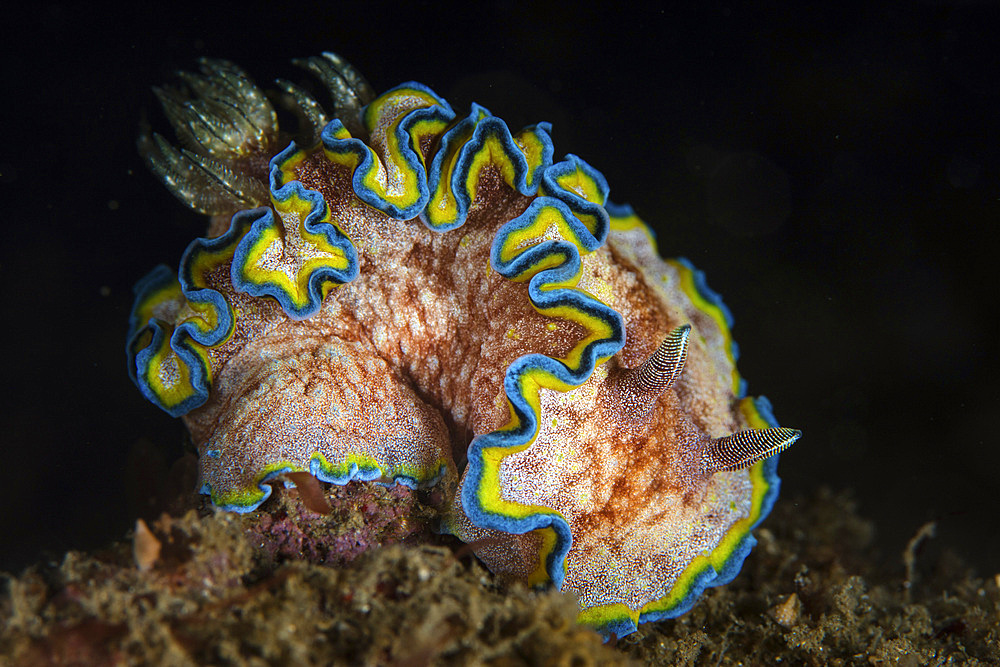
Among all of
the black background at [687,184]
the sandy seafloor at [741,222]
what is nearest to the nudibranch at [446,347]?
the sandy seafloor at [741,222]

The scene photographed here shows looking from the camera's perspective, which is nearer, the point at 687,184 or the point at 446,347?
the point at 446,347

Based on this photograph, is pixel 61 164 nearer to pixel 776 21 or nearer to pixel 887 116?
pixel 776 21

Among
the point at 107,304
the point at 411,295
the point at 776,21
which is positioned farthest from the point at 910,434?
the point at 107,304

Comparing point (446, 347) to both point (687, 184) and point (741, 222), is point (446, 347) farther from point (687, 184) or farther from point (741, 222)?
point (741, 222)

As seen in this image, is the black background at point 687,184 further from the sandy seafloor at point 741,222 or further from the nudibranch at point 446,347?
the nudibranch at point 446,347

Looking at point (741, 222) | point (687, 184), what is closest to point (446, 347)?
point (687, 184)

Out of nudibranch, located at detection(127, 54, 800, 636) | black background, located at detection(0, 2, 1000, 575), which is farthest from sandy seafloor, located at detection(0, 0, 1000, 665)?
nudibranch, located at detection(127, 54, 800, 636)
